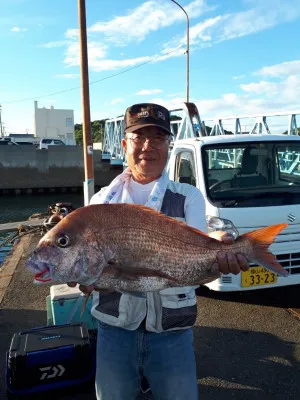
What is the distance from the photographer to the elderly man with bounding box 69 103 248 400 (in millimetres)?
1906

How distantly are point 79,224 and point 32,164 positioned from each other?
27008 millimetres

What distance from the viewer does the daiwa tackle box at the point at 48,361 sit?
8.94 feet

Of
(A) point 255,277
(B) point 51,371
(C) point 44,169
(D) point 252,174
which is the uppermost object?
(D) point 252,174

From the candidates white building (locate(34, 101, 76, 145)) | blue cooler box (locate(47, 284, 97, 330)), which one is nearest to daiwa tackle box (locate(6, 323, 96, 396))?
blue cooler box (locate(47, 284, 97, 330))

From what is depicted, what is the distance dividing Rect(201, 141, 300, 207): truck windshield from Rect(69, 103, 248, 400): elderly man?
2337 mm

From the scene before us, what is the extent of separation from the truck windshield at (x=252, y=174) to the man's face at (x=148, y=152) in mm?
2298

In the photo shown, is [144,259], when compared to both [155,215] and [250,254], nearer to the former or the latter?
[155,215]

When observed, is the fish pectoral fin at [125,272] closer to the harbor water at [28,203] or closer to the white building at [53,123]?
the harbor water at [28,203]

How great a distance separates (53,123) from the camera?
62.3m

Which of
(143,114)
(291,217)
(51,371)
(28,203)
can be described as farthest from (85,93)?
(28,203)

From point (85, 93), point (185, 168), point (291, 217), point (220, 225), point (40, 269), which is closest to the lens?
point (40, 269)

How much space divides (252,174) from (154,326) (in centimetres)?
365

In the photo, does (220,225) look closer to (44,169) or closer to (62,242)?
(62,242)

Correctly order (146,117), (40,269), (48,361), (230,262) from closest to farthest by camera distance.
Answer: (40,269) → (230,262) → (146,117) → (48,361)
